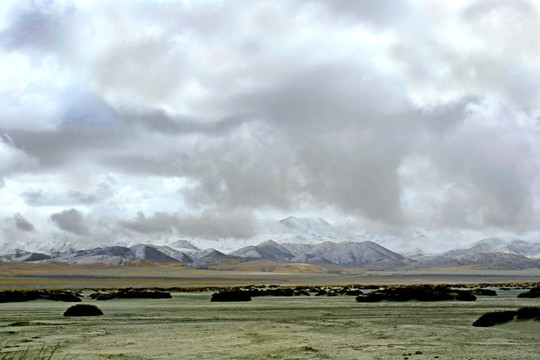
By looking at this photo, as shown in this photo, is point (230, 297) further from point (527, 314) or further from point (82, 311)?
point (527, 314)

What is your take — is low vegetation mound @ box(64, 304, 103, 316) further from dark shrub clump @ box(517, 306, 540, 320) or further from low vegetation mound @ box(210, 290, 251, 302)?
dark shrub clump @ box(517, 306, 540, 320)

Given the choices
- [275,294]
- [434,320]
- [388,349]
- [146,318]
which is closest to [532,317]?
[434,320]

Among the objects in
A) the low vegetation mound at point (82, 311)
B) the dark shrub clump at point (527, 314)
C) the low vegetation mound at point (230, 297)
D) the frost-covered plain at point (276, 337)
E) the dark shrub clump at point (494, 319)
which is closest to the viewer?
the frost-covered plain at point (276, 337)

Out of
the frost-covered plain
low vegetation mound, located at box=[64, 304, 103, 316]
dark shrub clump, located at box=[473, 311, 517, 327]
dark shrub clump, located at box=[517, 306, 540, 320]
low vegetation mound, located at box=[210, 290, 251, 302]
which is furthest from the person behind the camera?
low vegetation mound, located at box=[210, 290, 251, 302]

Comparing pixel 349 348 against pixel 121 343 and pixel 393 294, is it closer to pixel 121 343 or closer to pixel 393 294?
pixel 121 343

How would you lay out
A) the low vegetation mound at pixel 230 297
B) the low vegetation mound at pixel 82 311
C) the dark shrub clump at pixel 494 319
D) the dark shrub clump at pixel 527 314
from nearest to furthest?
the dark shrub clump at pixel 494 319
the dark shrub clump at pixel 527 314
the low vegetation mound at pixel 82 311
the low vegetation mound at pixel 230 297

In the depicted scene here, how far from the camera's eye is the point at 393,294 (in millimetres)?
45531

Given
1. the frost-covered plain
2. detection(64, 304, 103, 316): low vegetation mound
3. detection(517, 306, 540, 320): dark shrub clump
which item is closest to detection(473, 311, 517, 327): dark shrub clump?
detection(517, 306, 540, 320): dark shrub clump

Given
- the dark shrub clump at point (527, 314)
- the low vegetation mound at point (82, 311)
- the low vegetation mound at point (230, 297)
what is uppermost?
the dark shrub clump at point (527, 314)

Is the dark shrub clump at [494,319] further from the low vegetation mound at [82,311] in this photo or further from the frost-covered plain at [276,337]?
the low vegetation mound at [82,311]

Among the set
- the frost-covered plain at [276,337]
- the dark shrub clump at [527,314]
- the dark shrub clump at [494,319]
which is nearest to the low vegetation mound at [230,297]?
the frost-covered plain at [276,337]

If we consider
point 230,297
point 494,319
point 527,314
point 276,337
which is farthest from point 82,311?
point 527,314

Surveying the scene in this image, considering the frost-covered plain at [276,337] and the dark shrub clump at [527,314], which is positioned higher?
the dark shrub clump at [527,314]

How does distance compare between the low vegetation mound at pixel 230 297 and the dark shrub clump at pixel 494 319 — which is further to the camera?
the low vegetation mound at pixel 230 297
